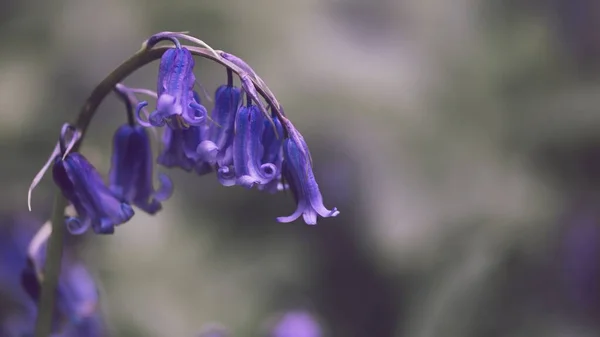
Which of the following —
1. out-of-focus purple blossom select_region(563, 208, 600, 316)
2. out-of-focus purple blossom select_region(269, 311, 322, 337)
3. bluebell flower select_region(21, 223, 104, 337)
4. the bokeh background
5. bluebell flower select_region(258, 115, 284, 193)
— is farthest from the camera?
out-of-focus purple blossom select_region(563, 208, 600, 316)

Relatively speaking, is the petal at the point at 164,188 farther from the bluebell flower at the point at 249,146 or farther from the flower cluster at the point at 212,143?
the bluebell flower at the point at 249,146

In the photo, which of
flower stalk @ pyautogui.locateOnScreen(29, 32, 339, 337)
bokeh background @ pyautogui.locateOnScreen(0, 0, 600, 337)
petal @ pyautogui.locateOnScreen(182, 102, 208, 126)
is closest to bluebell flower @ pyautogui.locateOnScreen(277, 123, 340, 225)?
flower stalk @ pyautogui.locateOnScreen(29, 32, 339, 337)

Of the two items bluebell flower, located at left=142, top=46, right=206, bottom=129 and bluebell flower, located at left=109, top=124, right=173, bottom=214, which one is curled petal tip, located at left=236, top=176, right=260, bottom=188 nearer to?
bluebell flower, located at left=142, top=46, right=206, bottom=129

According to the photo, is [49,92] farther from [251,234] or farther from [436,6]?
[436,6]

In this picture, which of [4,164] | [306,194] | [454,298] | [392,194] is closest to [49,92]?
[4,164]

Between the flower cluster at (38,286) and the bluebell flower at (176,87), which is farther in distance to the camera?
the flower cluster at (38,286)

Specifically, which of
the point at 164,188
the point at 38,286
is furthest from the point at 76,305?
the point at 164,188

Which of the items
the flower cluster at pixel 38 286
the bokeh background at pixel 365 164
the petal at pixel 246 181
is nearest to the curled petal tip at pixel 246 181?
the petal at pixel 246 181
